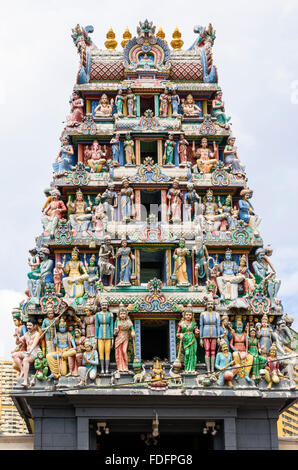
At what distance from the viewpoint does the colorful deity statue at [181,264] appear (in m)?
29.1

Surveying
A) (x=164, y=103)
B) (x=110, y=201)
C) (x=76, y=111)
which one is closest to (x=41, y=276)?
(x=110, y=201)

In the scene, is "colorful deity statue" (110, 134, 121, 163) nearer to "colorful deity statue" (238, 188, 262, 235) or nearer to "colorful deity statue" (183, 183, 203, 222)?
"colorful deity statue" (183, 183, 203, 222)

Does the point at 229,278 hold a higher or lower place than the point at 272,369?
higher

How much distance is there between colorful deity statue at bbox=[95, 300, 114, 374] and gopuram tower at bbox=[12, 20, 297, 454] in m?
0.04

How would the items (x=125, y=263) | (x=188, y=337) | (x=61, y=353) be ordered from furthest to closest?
1. (x=125, y=263)
2. (x=188, y=337)
3. (x=61, y=353)

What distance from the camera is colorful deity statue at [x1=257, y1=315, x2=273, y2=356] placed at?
92.3ft

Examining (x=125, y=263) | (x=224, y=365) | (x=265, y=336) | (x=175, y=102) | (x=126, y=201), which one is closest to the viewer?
(x=224, y=365)

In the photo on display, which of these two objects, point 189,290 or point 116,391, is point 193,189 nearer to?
point 189,290

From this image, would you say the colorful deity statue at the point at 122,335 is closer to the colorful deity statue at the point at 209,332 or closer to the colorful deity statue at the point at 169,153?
the colorful deity statue at the point at 209,332

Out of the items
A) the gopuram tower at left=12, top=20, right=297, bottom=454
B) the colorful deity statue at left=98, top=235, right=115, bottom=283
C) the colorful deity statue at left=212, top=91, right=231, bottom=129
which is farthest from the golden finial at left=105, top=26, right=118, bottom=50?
the colorful deity statue at left=98, top=235, right=115, bottom=283

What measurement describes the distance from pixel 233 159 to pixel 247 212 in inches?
101

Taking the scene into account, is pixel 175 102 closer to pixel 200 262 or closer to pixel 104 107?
pixel 104 107

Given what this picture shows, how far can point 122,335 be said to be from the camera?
27688 mm

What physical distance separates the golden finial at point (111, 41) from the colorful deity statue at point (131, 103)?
3920mm
